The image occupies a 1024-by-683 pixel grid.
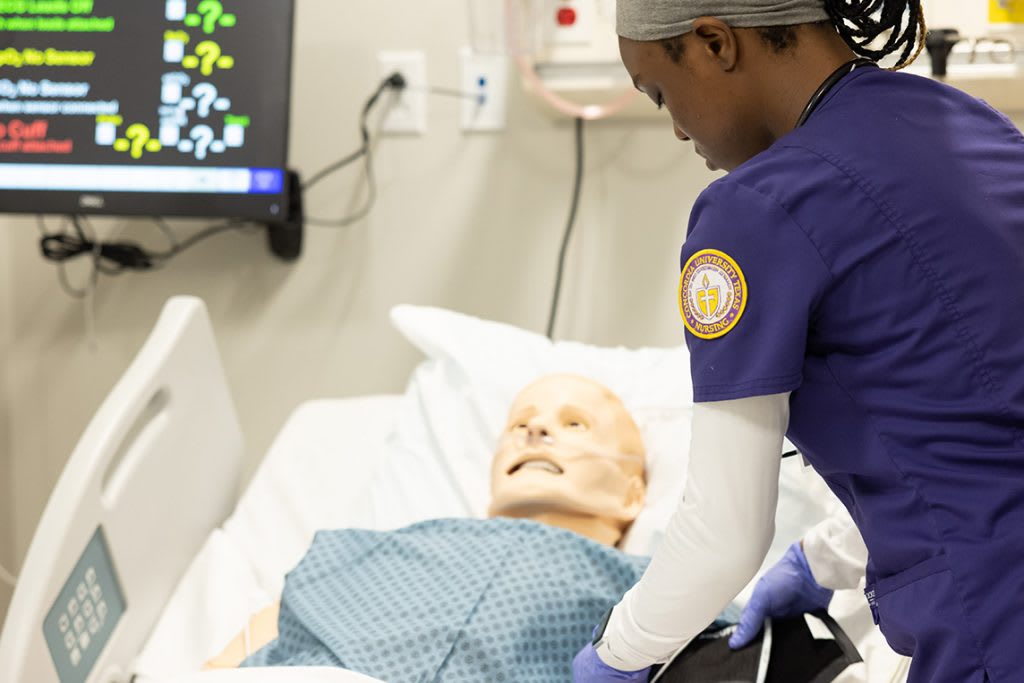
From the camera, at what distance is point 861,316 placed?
40.5 inches

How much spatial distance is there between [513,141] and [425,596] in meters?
1.21

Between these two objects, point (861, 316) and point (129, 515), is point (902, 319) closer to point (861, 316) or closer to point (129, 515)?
point (861, 316)

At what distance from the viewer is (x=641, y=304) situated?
2.56 metres

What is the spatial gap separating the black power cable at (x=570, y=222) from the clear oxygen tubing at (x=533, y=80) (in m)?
0.12

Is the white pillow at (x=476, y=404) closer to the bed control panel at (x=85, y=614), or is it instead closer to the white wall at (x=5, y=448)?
the bed control panel at (x=85, y=614)

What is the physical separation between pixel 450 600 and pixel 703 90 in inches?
31.7

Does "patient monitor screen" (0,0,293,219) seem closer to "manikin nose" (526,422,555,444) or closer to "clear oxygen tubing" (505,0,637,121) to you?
"clear oxygen tubing" (505,0,637,121)

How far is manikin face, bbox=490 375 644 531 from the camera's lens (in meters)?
1.86

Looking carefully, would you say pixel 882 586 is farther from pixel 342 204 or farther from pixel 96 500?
pixel 342 204

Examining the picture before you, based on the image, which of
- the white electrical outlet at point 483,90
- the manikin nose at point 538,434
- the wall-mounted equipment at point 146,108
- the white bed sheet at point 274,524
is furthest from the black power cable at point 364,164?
the manikin nose at point 538,434

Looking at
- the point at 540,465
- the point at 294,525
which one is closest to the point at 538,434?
the point at 540,465

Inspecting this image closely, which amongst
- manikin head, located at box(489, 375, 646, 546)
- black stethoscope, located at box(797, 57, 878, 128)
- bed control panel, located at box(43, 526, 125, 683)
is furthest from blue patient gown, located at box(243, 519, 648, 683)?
black stethoscope, located at box(797, 57, 878, 128)

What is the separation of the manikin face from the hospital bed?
2.7 inches

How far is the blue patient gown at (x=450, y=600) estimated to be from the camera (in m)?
1.52
